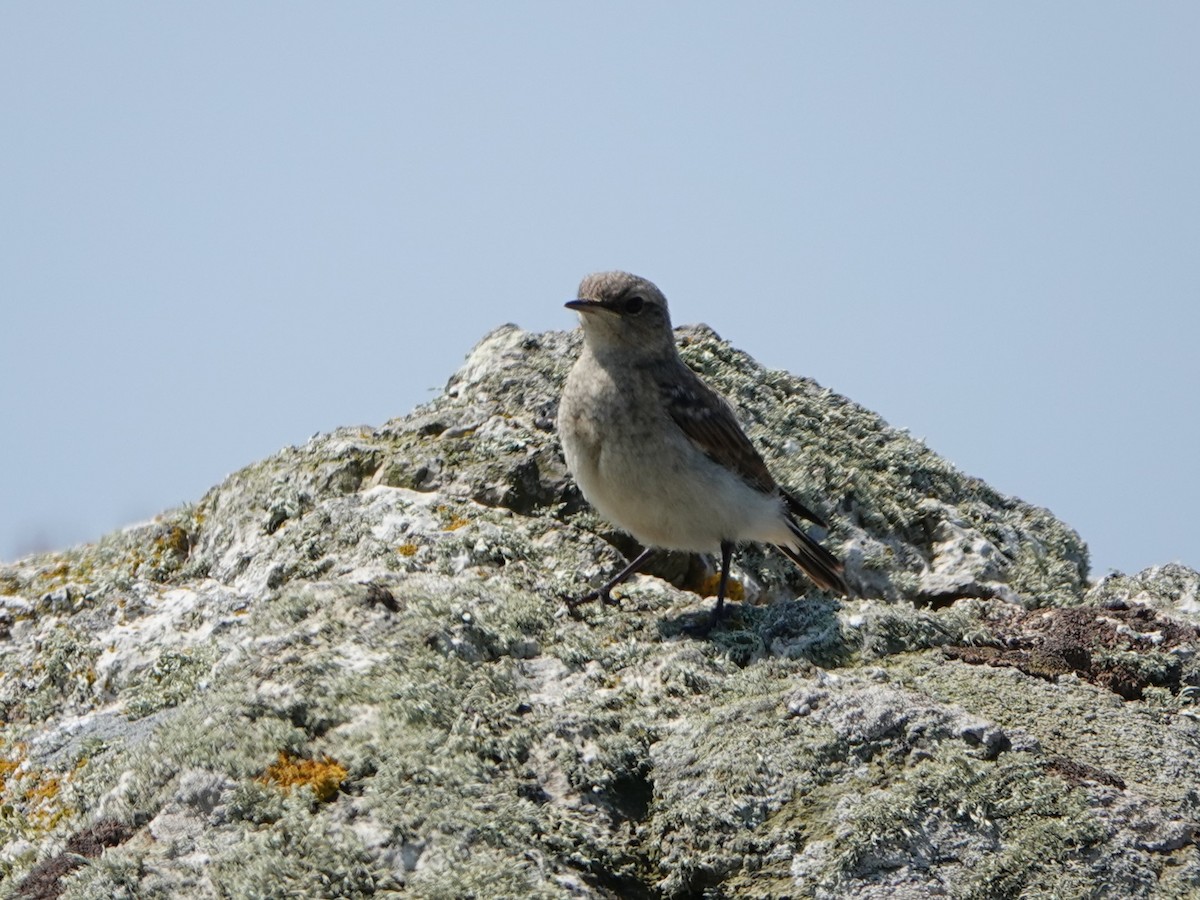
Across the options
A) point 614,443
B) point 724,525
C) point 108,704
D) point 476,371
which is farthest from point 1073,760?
point 476,371

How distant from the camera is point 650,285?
25.5ft

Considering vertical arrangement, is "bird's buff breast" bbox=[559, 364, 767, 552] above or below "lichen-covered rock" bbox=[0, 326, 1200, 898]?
above

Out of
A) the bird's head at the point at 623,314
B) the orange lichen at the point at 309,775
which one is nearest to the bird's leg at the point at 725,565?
the bird's head at the point at 623,314

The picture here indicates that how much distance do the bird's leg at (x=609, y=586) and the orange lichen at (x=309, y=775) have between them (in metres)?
1.71

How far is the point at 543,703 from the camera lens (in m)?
5.10

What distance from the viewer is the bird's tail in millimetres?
6975

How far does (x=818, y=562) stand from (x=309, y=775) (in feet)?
10.9

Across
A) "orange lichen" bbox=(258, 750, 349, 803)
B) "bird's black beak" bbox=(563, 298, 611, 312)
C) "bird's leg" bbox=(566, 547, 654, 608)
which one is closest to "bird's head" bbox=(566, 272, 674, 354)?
"bird's black beak" bbox=(563, 298, 611, 312)

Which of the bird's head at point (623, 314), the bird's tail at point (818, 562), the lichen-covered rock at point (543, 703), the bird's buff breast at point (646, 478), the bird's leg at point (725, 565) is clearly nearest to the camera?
the lichen-covered rock at point (543, 703)

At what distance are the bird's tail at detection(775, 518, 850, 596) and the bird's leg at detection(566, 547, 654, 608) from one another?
2.50ft

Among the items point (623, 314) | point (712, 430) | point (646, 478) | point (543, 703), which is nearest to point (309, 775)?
point (543, 703)

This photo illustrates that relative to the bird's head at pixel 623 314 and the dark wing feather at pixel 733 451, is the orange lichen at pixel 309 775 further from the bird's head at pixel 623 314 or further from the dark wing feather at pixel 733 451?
the bird's head at pixel 623 314

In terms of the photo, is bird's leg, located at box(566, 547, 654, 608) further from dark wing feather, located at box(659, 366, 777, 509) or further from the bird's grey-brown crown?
the bird's grey-brown crown

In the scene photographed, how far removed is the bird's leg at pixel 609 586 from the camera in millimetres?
6043
